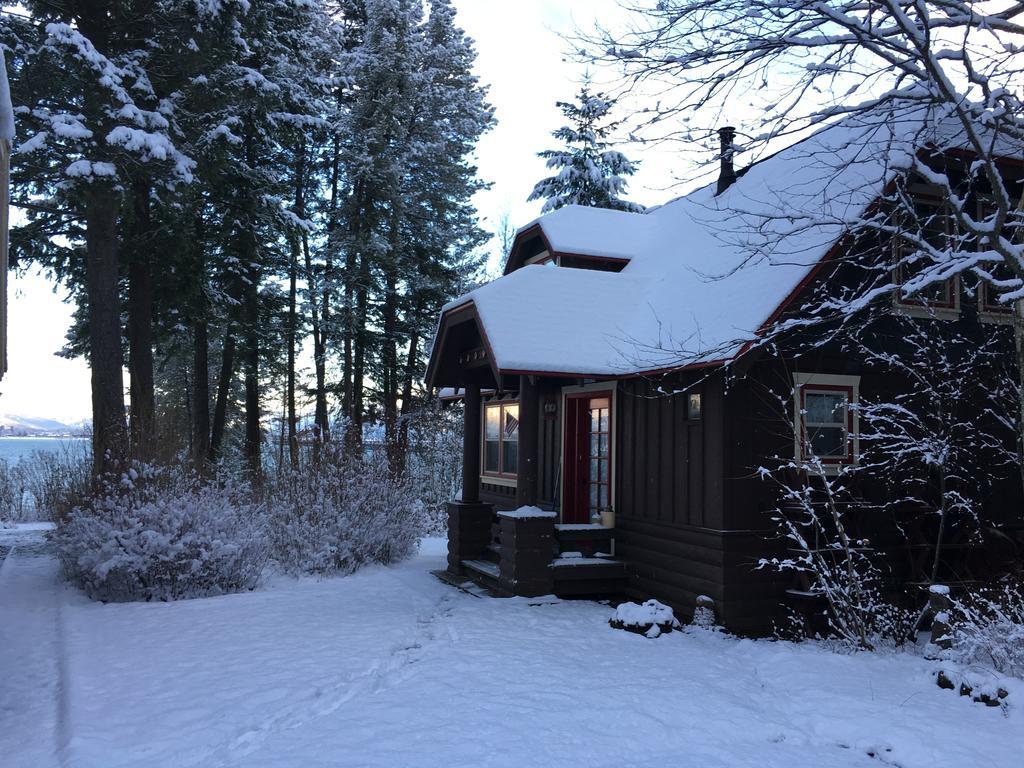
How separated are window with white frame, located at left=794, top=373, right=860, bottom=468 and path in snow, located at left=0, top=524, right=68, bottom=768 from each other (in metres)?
7.70

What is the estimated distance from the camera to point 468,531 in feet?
40.3

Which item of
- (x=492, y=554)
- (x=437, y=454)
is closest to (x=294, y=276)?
(x=437, y=454)

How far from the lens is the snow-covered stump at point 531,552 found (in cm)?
991

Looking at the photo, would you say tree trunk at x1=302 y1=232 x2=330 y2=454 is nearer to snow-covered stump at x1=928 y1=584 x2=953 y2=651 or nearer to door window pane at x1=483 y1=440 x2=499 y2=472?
door window pane at x1=483 y1=440 x2=499 y2=472

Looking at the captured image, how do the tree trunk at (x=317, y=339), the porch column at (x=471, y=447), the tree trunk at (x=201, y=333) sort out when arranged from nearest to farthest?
the porch column at (x=471, y=447) → the tree trunk at (x=201, y=333) → the tree trunk at (x=317, y=339)

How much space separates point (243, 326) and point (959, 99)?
60.8 feet

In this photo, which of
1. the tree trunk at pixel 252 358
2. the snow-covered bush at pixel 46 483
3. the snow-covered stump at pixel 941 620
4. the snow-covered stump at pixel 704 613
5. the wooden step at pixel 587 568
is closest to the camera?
the snow-covered stump at pixel 941 620

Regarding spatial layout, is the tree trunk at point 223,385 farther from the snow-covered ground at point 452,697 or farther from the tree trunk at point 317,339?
the snow-covered ground at point 452,697

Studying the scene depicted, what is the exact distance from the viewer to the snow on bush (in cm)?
842

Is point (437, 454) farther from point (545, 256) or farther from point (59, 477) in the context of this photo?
point (59, 477)

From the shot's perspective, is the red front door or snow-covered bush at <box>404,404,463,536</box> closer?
the red front door

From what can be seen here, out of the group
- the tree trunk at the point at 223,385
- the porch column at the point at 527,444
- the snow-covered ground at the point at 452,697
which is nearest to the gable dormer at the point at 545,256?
the porch column at the point at 527,444

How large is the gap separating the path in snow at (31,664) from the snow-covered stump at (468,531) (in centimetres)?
548

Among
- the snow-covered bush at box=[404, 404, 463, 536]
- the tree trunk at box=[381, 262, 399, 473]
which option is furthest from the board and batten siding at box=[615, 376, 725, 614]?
the tree trunk at box=[381, 262, 399, 473]
